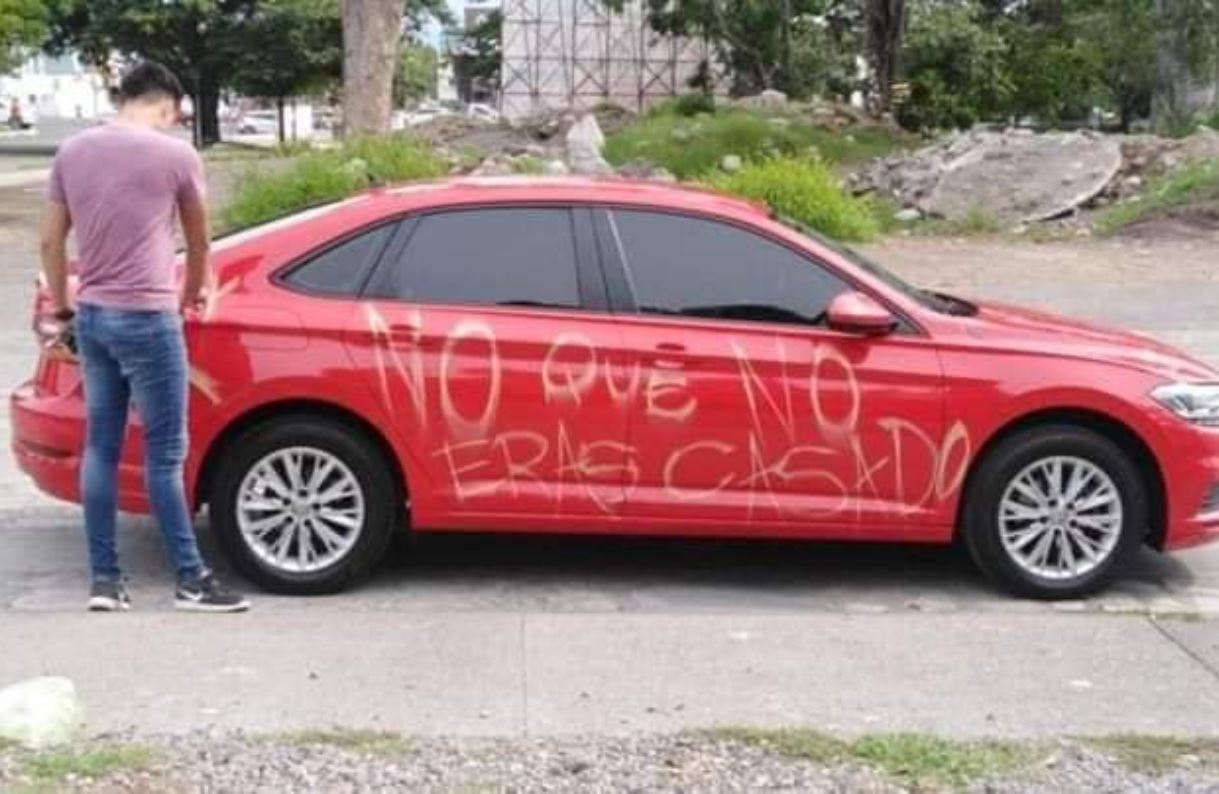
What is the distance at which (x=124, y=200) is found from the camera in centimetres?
574

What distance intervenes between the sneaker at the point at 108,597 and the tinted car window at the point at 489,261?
1464 millimetres

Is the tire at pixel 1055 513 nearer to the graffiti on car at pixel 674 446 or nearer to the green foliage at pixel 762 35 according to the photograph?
the graffiti on car at pixel 674 446

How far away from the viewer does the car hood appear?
639cm

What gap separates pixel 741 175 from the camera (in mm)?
19812

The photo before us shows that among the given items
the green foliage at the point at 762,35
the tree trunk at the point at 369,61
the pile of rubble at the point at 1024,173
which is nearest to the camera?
the pile of rubble at the point at 1024,173

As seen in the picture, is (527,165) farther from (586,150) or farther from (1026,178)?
(1026,178)

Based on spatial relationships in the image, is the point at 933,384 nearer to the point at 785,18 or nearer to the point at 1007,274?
the point at 1007,274

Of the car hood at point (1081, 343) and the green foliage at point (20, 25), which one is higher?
the green foliage at point (20, 25)

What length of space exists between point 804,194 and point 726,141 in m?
10.4

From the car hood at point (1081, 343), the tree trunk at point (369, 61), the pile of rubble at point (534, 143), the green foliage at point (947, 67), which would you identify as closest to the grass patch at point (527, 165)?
the pile of rubble at point (534, 143)

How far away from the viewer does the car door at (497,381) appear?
6.24 meters

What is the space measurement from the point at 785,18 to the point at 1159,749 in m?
43.5

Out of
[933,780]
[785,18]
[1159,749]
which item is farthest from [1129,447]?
[785,18]

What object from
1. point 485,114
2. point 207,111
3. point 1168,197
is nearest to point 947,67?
point 485,114
